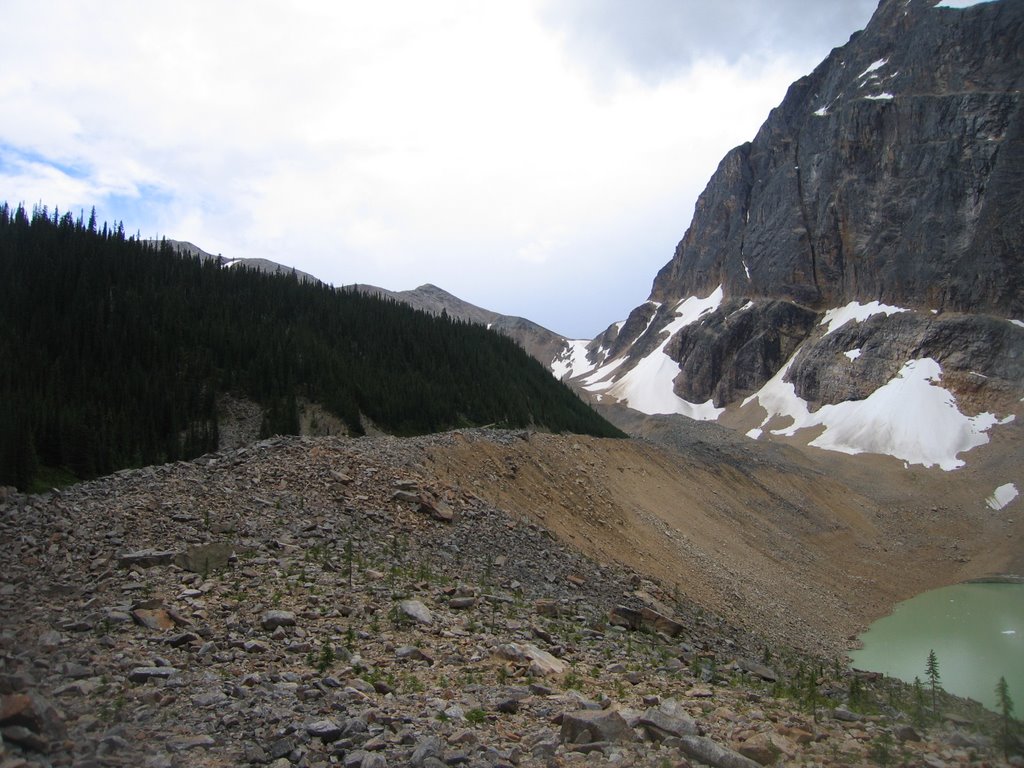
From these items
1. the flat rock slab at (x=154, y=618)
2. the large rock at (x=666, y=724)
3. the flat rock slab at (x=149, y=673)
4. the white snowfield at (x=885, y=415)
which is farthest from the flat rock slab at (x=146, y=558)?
the white snowfield at (x=885, y=415)

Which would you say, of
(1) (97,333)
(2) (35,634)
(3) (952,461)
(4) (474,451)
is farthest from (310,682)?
(3) (952,461)

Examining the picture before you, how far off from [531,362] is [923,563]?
34.1 metres

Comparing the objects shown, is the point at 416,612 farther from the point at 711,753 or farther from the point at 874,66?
the point at 874,66

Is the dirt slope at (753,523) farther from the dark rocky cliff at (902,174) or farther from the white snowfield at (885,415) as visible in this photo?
the dark rocky cliff at (902,174)

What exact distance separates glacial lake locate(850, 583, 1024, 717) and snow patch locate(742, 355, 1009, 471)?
120 feet

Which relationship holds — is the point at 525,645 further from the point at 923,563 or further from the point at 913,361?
the point at 913,361

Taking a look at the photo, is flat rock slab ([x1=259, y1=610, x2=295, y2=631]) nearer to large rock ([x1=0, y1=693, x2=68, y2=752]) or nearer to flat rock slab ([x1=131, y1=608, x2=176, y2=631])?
flat rock slab ([x1=131, y1=608, x2=176, y2=631])

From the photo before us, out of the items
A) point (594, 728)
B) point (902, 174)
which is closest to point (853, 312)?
point (902, 174)

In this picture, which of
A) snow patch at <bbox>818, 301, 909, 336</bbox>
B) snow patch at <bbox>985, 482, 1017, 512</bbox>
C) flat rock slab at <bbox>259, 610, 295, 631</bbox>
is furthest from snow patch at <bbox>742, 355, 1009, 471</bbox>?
flat rock slab at <bbox>259, 610, 295, 631</bbox>

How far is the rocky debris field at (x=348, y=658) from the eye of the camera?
20.8 feet

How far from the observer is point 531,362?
6297 cm

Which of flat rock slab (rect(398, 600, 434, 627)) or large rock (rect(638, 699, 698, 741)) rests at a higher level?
flat rock slab (rect(398, 600, 434, 627))

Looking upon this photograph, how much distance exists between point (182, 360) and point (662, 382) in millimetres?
100090

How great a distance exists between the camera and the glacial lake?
733 inches
